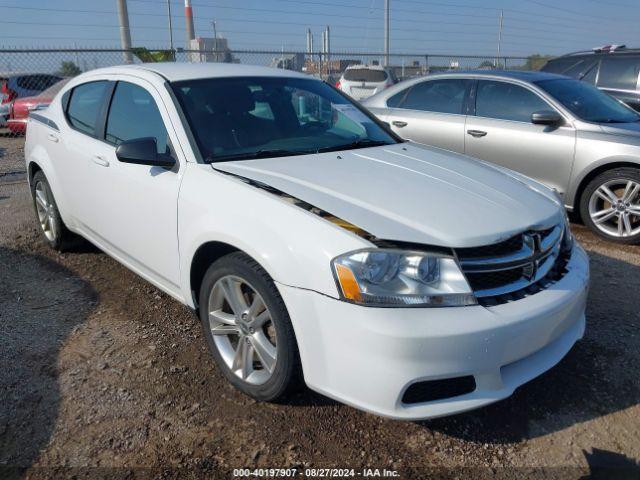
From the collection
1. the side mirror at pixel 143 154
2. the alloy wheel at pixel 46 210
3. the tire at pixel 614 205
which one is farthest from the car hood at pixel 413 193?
the alloy wheel at pixel 46 210

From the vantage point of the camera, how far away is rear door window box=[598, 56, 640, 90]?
7.67 m

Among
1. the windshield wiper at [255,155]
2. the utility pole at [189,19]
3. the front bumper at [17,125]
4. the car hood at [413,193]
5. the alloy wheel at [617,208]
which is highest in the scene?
the utility pole at [189,19]

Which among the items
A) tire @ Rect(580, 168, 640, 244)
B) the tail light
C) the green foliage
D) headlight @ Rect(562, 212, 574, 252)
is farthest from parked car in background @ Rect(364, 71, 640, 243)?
the tail light

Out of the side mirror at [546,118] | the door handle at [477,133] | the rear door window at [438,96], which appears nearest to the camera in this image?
the side mirror at [546,118]

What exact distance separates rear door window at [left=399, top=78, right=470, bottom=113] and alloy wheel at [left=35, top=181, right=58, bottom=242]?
13.2ft

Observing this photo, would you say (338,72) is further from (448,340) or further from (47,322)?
A: (448,340)

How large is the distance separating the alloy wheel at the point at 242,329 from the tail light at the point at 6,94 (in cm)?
1275

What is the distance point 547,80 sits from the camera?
5766 mm

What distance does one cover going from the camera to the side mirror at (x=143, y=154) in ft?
9.39

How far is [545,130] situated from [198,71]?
3.52 metres

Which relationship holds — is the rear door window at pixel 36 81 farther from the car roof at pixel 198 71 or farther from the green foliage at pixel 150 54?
the car roof at pixel 198 71

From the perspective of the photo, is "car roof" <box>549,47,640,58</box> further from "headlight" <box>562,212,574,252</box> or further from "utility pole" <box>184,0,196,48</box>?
"utility pole" <box>184,0,196,48</box>

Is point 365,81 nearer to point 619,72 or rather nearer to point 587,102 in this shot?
point 619,72

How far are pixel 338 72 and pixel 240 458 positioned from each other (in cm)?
1573
